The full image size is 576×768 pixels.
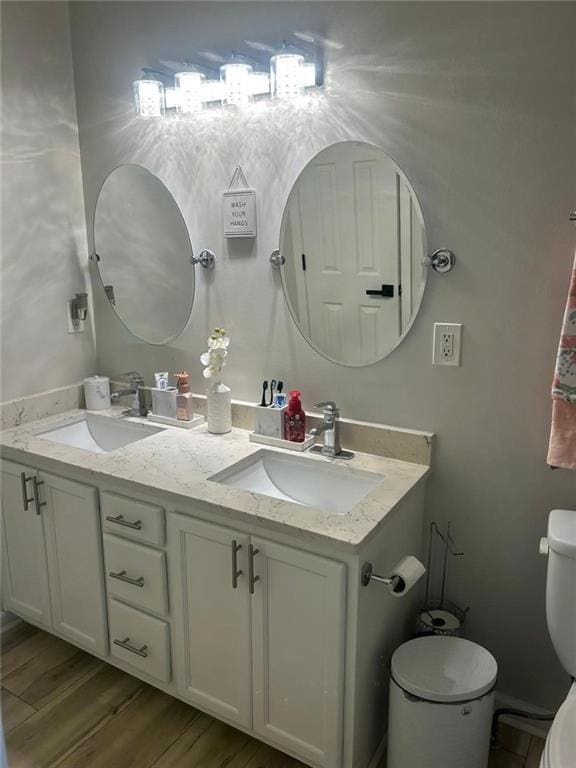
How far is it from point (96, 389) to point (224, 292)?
2.30 feet

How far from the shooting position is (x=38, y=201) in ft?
7.48

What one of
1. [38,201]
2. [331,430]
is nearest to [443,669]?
[331,430]

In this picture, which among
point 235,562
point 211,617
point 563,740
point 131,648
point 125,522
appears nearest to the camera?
point 563,740

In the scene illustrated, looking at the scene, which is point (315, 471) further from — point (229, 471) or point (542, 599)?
point (542, 599)

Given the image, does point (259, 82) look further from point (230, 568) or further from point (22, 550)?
point (22, 550)

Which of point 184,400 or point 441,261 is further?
point 184,400

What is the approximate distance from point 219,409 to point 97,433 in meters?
0.59

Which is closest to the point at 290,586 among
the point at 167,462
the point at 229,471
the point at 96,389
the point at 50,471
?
the point at 229,471

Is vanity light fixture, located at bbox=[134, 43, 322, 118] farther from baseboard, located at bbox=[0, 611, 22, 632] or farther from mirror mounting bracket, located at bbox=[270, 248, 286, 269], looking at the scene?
baseboard, located at bbox=[0, 611, 22, 632]

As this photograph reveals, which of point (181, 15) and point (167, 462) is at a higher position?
point (181, 15)

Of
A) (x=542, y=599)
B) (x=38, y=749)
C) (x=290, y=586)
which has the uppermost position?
(x=290, y=586)

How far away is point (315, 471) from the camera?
1.90 metres

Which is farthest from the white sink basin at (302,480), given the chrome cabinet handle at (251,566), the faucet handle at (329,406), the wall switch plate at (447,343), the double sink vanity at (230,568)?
the wall switch plate at (447,343)

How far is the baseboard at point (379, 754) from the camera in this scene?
175 cm
